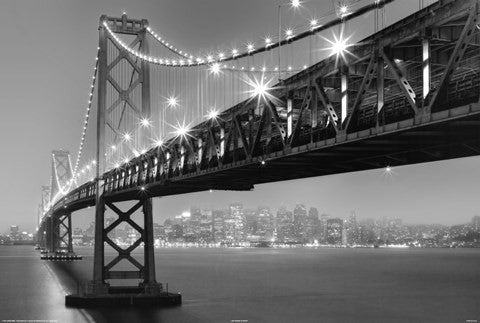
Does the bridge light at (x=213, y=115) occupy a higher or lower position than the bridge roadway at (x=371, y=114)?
higher

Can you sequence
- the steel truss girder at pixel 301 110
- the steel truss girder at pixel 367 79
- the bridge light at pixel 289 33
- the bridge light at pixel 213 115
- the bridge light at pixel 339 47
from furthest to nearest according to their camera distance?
the bridge light at pixel 213 115, the bridge light at pixel 289 33, the steel truss girder at pixel 301 110, the bridge light at pixel 339 47, the steel truss girder at pixel 367 79

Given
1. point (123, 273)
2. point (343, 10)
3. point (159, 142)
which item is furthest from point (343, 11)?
point (123, 273)

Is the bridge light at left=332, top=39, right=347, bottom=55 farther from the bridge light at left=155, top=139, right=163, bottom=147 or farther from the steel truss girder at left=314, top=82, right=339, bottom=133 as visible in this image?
the bridge light at left=155, top=139, right=163, bottom=147

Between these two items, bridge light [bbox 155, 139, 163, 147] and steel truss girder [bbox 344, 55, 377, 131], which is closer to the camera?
steel truss girder [bbox 344, 55, 377, 131]

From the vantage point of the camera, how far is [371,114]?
21.3m

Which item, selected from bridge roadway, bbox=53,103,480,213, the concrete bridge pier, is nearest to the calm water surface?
the concrete bridge pier

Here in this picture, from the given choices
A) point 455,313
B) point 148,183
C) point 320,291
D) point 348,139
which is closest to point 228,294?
point 320,291

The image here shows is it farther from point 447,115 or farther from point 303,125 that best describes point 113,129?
point 447,115

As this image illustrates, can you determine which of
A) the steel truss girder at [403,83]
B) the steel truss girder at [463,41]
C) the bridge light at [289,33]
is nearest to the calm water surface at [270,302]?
the bridge light at [289,33]

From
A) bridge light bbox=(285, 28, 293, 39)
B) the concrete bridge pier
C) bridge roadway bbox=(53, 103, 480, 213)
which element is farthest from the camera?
the concrete bridge pier

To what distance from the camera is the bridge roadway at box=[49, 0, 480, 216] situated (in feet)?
52.4

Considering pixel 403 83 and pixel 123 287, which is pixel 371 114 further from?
pixel 123 287

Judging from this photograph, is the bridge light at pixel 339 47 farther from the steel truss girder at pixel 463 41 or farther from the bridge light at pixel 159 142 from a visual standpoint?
the bridge light at pixel 159 142

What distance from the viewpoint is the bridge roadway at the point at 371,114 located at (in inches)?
629
